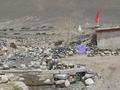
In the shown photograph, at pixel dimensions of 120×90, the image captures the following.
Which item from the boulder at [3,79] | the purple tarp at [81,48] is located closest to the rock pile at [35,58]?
the purple tarp at [81,48]

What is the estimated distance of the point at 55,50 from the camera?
24234 millimetres

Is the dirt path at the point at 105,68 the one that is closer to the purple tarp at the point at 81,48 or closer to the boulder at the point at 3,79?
the purple tarp at the point at 81,48

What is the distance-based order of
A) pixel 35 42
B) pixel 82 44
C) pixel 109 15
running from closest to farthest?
pixel 82 44
pixel 35 42
pixel 109 15

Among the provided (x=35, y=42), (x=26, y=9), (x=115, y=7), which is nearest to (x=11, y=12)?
(x=26, y=9)

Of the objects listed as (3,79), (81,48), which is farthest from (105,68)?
(81,48)


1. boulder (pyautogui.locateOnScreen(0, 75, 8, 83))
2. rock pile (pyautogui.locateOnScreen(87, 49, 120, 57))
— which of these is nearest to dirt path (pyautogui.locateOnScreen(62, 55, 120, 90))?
rock pile (pyautogui.locateOnScreen(87, 49, 120, 57))

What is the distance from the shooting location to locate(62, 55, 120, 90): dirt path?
1853 centimetres

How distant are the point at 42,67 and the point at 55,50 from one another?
363cm

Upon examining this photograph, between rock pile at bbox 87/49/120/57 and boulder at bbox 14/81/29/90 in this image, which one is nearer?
boulder at bbox 14/81/29/90

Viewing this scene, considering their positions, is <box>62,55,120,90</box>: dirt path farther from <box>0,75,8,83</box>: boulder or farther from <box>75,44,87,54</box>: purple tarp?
<box>0,75,8,83</box>: boulder

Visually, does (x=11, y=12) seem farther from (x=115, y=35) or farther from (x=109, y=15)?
(x=115, y=35)

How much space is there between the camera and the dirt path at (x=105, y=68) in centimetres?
1853

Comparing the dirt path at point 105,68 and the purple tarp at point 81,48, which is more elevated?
the purple tarp at point 81,48

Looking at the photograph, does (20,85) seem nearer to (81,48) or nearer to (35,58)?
(35,58)
